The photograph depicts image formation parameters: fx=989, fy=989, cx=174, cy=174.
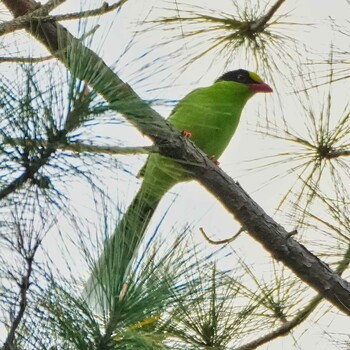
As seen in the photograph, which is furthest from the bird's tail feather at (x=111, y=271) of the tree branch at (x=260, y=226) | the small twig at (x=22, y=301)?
the tree branch at (x=260, y=226)

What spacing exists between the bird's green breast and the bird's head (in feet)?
0.12

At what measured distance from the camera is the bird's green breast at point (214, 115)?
423 cm

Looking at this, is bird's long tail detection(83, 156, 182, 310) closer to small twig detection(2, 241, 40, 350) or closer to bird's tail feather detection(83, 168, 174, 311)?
bird's tail feather detection(83, 168, 174, 311)

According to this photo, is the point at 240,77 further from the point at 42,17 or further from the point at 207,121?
the point at 42,17

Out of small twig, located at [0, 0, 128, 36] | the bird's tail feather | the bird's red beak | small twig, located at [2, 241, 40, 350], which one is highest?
the bird's red beak

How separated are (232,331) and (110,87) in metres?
1.00

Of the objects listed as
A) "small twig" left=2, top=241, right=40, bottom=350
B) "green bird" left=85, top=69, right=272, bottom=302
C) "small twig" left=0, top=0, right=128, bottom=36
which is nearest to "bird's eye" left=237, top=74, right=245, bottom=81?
"green bird" left=85, top=69, right=272, bottom=302

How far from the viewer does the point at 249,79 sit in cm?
482

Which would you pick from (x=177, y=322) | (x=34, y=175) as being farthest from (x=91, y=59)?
(x=177, y=322)

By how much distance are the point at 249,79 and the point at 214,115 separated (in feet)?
1.87

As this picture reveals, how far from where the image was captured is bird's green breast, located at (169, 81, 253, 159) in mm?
4234

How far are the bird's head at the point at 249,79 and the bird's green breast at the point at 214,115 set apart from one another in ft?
0.12

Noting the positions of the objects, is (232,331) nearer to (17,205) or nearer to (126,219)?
(126,219)

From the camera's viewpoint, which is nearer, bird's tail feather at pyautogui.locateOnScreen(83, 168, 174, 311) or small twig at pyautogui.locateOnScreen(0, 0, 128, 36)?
bird's tail feather at pyautogui.locateOnScreen(83, 168, 174, 311)
